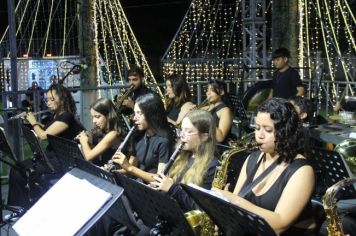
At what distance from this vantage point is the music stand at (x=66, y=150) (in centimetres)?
407

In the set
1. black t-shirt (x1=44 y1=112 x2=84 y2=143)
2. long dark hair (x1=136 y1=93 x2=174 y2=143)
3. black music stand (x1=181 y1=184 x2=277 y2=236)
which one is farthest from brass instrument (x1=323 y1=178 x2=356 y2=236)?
black t-shirt (x1=44 y1=112 x2=84 y2=143)

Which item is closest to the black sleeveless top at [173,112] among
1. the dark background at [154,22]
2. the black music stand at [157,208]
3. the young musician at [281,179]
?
the black music stand at [157,208]

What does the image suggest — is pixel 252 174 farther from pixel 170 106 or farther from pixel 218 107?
pixel 170 106

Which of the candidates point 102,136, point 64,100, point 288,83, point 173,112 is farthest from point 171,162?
point 288,83

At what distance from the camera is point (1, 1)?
22375 mm

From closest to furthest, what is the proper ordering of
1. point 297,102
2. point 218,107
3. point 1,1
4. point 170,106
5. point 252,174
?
point 252,174, point 297,102, point 218,107, point 170,106, point 1,1

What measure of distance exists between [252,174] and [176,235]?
58 centimetres

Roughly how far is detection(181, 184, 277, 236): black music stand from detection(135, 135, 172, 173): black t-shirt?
5.13ft

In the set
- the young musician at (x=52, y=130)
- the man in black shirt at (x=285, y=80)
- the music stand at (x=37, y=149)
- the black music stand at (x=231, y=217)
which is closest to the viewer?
the black music stand at (x=231, y=217)

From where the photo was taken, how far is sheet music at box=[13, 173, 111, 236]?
94.5 inches

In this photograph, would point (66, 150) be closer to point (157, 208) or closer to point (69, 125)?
point (69, 125)

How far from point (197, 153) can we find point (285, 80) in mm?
3929

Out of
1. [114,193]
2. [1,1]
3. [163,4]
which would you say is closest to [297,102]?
[114,193]

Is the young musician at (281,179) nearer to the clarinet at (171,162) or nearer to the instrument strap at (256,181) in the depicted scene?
the instrument strap at (256,181)
